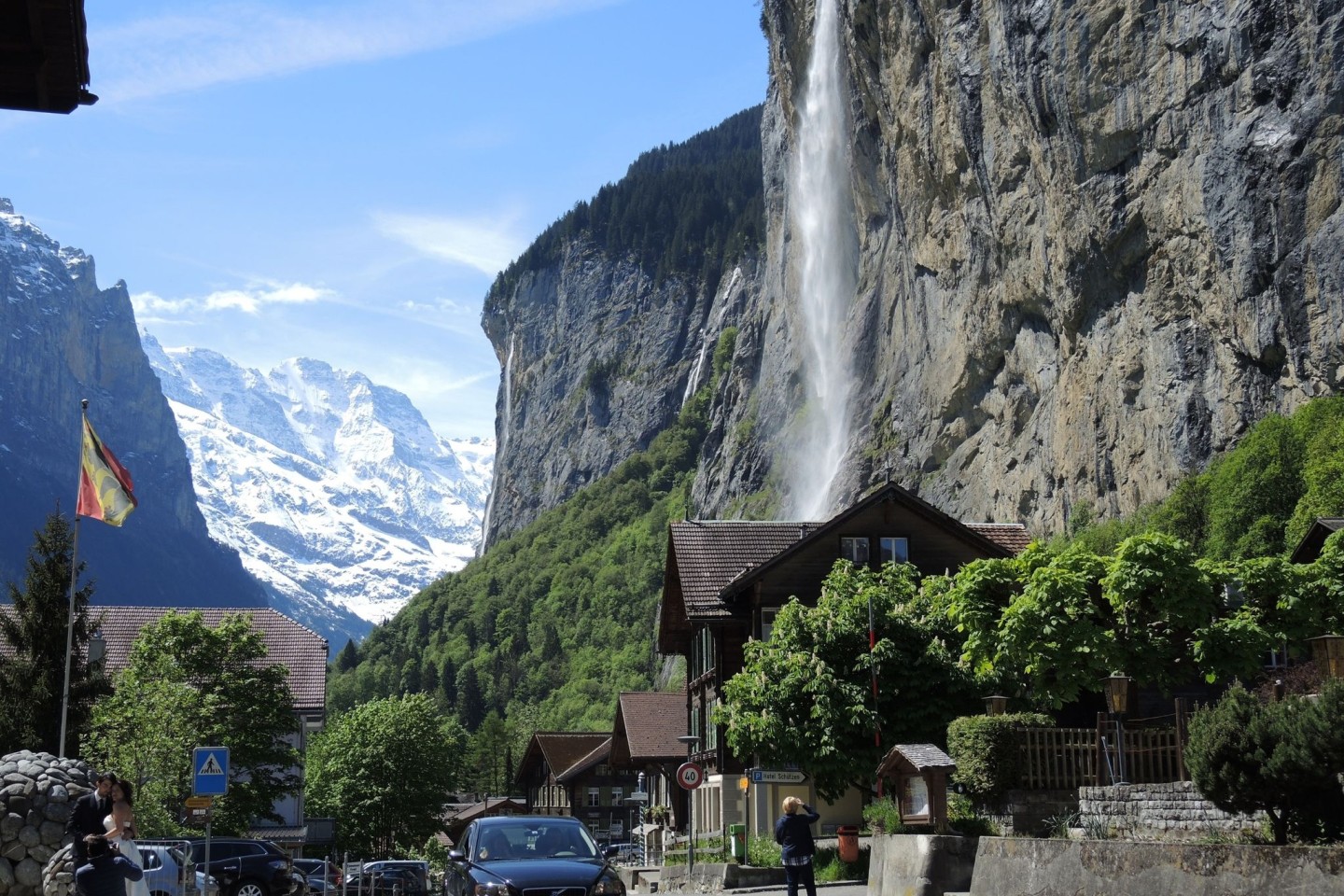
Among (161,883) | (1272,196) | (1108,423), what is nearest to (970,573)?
(161,883)

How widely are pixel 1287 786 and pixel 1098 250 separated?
65214 millimetres

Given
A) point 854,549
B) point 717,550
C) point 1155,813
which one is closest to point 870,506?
point 854,549

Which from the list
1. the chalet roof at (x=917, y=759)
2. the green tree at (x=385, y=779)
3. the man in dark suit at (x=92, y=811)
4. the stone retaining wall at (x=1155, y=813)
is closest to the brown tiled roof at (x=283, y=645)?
the green tree at (x=385, y=779)

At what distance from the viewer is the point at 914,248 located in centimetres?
10394

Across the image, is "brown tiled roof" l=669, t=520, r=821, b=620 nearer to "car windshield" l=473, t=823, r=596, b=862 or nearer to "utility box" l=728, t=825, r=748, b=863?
"utility box" l=728, t=825, r=748, b=863

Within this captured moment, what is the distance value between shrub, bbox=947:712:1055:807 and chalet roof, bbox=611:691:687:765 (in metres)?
42.6

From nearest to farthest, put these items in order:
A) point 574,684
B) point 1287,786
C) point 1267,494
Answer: point 1287,786, point 1267,494, point 574,684

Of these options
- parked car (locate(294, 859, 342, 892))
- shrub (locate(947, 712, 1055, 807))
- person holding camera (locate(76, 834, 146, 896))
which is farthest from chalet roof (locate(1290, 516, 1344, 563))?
person holding camera (locate(76, 834, 146, 896))

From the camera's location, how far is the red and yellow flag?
3070cm

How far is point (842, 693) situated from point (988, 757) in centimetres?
1220

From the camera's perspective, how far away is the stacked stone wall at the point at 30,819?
19.8 m

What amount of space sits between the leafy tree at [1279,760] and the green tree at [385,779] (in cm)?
5739

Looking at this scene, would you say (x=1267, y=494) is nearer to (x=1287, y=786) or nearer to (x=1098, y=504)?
(x=1098, y=504)

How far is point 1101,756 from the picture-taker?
78.7ft
